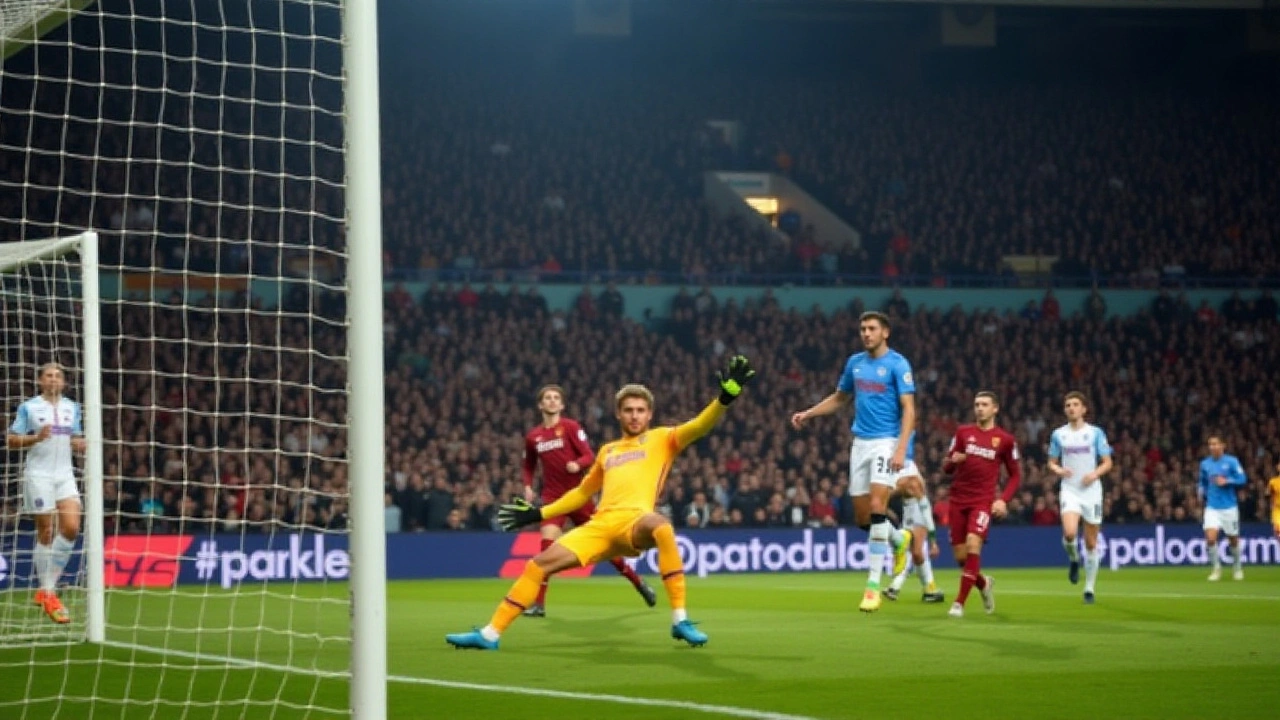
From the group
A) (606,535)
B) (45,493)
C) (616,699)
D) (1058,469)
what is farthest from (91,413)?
(1058,469)

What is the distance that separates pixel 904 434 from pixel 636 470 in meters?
3.53

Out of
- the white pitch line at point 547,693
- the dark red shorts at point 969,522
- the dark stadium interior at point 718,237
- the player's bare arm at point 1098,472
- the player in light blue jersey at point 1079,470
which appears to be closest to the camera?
the white pitch line at point 547,693

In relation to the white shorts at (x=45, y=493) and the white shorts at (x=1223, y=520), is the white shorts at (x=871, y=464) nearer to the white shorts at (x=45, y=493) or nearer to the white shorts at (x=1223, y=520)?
the white shorts at (x=45, y=493)

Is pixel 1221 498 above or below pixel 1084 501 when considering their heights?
below

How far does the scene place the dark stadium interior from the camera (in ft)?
91.5

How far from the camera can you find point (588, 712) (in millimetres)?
8148

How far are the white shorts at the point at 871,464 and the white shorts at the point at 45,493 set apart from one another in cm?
594

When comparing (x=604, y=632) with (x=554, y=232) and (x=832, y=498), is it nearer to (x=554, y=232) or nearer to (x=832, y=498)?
(x=832, y=498)

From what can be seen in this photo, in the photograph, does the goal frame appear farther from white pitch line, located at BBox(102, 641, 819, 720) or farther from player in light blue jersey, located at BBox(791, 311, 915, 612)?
player in light blue jersey, located at BBox(791, 311, 915, 612)

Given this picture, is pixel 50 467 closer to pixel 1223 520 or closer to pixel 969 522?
pixel 969 522

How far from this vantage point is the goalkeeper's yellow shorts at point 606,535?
35.8ft

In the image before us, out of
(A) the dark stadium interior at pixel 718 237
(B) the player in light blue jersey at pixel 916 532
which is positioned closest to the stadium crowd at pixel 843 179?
(A) the dark stadium interior at pixel 718 237

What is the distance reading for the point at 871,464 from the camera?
14.4 m

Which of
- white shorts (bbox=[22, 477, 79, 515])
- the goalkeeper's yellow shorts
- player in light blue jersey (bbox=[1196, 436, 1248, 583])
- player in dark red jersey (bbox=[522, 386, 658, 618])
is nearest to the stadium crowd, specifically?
player in light blue jersey (bbox=[1196, 436, 1248, 583])
